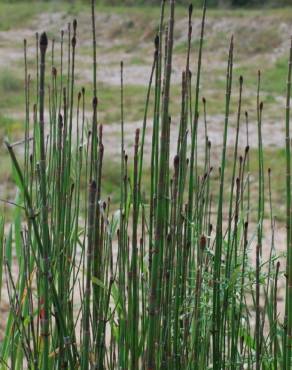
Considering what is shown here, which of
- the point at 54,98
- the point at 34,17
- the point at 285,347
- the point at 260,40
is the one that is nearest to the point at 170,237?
the point at 285,347

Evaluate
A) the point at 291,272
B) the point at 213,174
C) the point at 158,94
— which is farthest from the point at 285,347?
the point at 213,174

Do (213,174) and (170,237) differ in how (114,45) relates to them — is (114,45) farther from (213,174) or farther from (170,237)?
(170,237)

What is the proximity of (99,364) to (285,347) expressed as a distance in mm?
210

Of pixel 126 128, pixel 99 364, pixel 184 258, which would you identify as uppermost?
pixel 126 128

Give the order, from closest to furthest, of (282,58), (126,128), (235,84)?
(126,128) < (235,84) < (282,58)

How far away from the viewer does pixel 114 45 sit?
385 inches

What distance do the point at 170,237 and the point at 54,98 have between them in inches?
11.6

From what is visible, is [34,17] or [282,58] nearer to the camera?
[282,58]

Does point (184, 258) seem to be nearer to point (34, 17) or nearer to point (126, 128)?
point (126, 128)

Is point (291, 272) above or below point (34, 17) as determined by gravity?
below

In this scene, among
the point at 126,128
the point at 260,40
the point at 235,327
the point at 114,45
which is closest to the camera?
the point at 235,327

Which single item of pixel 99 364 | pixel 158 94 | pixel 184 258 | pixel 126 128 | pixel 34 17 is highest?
pixel 34 17

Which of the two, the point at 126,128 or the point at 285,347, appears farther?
the point at 126,128

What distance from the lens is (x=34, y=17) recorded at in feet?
37.2
